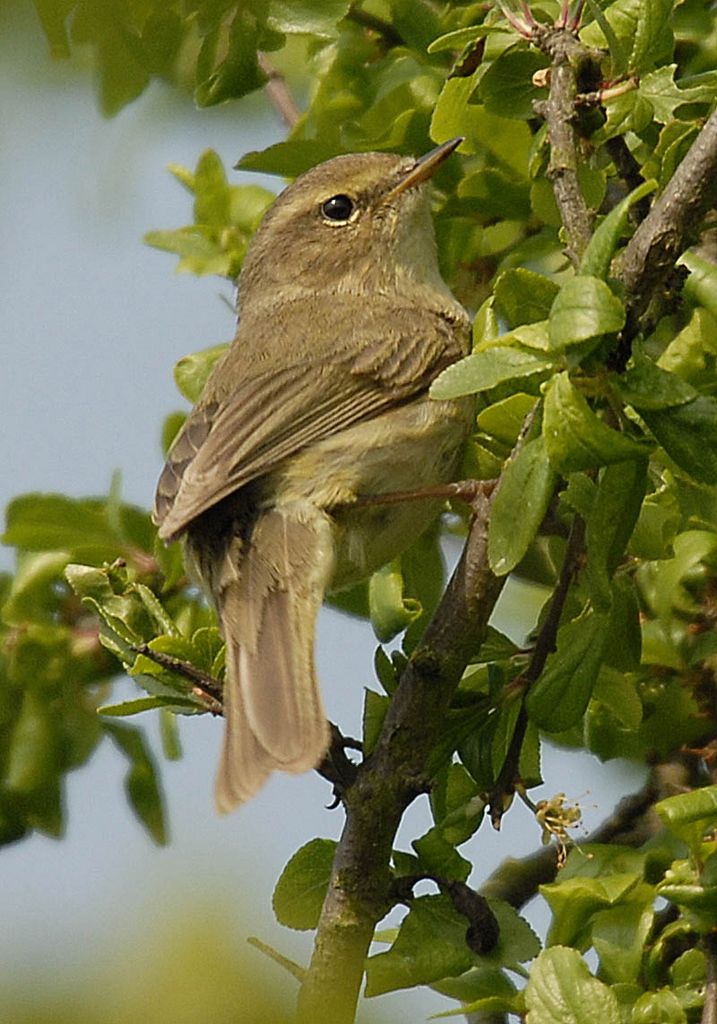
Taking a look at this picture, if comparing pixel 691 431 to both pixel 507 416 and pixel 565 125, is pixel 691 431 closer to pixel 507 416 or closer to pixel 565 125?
pixel 507 416

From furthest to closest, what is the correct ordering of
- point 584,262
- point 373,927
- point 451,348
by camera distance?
point 451,348, point 373,927, point 584,262

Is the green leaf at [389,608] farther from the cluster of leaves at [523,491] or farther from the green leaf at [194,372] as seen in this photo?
the green leaf at [194,372]

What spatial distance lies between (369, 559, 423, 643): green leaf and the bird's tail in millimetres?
169

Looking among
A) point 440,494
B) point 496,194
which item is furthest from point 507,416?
point 496,194

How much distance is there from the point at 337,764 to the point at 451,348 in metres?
1.47

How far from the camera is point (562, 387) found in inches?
83.2

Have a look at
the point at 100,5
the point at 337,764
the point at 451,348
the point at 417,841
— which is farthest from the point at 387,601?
the point at 100,5

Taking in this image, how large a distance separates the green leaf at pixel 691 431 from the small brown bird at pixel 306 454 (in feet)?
3.12

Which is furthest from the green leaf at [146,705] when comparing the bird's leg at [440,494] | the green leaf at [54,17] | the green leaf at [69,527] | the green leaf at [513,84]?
the green leaf at [513,84]

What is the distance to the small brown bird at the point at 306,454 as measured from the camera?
120 inches

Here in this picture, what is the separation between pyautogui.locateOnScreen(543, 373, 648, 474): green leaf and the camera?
6.88 ft

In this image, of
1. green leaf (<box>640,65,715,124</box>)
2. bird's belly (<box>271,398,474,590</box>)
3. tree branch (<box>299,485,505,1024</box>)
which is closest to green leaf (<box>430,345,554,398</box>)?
tree branch (<box>299,485,505,1024</box>)

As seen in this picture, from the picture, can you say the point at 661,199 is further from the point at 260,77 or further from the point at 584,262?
the point at 260,77

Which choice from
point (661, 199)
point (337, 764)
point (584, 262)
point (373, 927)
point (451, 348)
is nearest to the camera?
point (584, 262)
